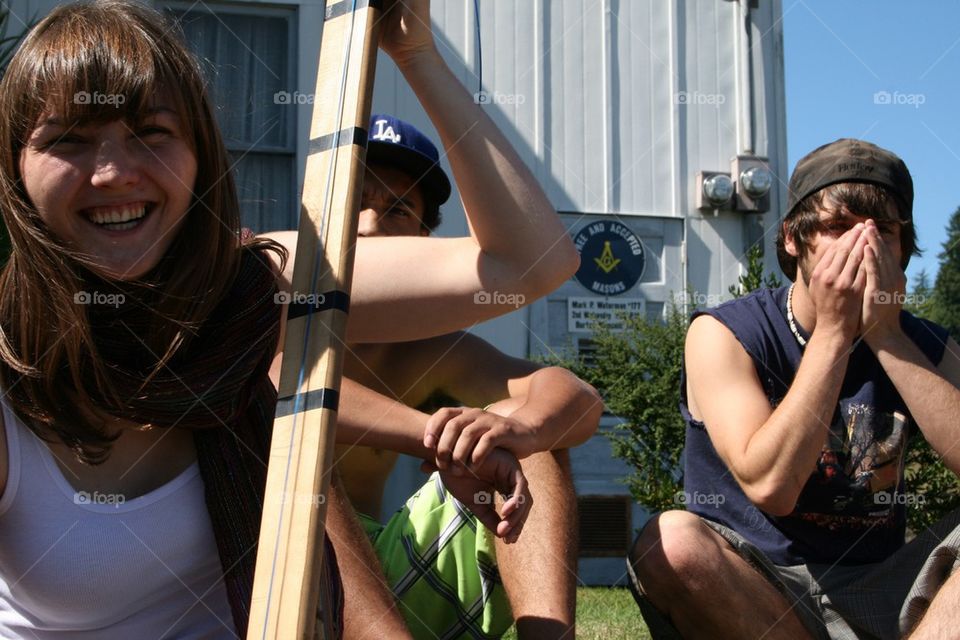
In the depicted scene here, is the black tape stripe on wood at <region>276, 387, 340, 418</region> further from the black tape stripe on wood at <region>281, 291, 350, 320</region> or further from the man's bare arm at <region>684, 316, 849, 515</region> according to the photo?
the man's bare arm at <region>684, 316, 849, 515</region>

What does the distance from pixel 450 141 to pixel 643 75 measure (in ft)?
18.8

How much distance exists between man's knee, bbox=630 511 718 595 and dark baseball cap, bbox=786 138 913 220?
2.81 feet

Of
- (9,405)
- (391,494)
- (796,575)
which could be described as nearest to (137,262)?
(9,405)

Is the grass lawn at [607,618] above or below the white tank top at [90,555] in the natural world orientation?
below

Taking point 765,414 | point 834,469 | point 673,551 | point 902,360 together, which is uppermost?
point 902,360

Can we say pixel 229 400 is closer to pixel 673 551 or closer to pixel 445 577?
pixel 445 577

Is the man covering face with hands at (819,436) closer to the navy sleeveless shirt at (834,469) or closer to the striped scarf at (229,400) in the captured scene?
the navy sleeveless shirt at (834,469)

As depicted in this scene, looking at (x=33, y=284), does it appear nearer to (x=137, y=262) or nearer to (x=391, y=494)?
(x=137, y=262)

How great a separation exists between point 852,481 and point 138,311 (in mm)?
1600

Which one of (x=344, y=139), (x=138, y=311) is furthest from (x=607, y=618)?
(x=344, y=139)

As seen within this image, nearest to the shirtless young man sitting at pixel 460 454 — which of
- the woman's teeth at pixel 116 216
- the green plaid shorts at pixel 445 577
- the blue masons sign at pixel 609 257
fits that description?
the green plaid shorts at pixel 445 577

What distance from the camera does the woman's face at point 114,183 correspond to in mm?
1440

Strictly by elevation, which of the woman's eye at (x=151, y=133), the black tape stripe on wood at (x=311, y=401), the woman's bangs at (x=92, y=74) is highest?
the woman's bangs at (x=92, y=74)

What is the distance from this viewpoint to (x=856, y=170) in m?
2.45
